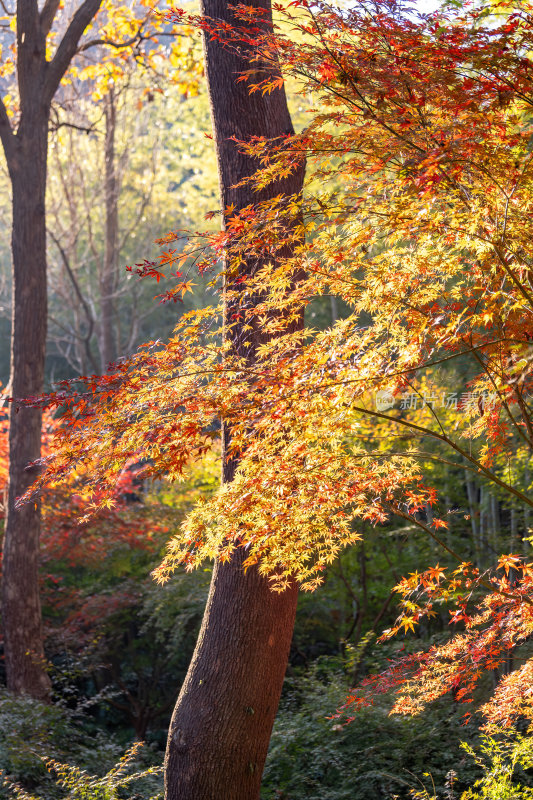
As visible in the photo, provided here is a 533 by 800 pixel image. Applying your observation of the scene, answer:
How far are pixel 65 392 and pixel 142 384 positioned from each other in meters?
0.33

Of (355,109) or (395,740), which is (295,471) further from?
(395,740)

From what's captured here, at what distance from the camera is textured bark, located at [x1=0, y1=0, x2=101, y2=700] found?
648 cm

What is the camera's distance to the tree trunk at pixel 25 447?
21.2ft

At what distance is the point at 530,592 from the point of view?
3.77m

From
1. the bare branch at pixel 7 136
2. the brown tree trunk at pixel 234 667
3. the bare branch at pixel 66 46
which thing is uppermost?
the bare branch at pixel 66 46

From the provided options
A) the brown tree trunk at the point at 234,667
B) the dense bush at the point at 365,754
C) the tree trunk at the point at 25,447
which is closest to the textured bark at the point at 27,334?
the tree trunk at the point at 25,447

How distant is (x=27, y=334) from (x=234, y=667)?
12.5 feet

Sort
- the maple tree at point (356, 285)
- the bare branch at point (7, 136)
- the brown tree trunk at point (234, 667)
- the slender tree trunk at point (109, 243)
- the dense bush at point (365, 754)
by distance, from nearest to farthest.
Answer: the maple tree at point (356, 285) → the brown tree trunk at point (234, 667) → the dense bush at point (365, 754) → the bare branch at point (7, 136) → the slender tree trunk at point (109, 243)

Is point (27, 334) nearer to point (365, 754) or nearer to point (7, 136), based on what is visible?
point (7, 136)

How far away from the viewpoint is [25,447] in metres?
6.50

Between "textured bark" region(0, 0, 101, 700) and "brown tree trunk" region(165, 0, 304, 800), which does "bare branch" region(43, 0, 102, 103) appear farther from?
"brown tree trunk" region(165, 0, 304, 800)

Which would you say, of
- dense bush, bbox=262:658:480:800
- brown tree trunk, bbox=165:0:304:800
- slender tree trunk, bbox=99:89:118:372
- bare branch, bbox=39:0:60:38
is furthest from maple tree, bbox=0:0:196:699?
slender tree trunk, bbox=99:89:118:372

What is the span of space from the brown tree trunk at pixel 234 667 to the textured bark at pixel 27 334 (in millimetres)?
2949

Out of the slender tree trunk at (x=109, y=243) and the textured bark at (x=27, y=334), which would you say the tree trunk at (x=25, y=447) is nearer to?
the textured bark at (x=27, y=334)
